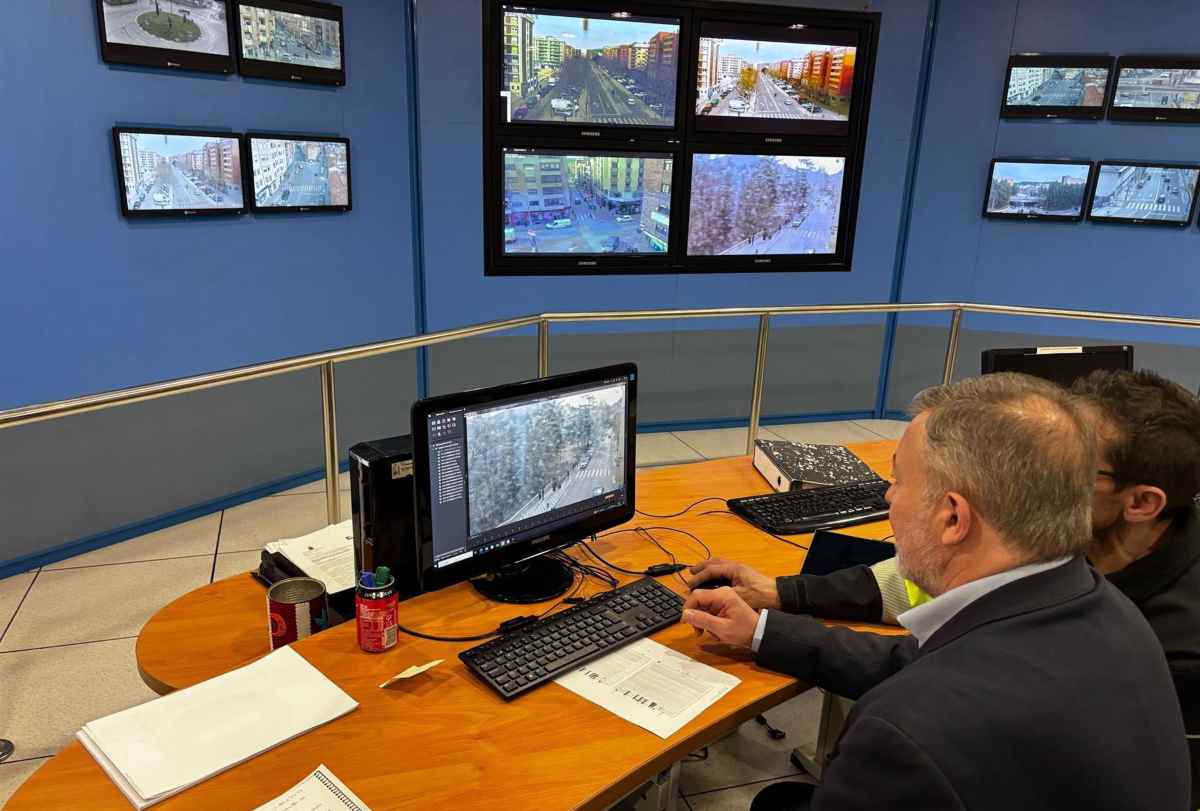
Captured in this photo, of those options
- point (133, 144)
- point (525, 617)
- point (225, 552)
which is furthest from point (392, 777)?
point (133, 144)

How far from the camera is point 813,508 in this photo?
208cm

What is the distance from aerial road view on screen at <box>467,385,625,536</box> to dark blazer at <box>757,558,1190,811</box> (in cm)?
80

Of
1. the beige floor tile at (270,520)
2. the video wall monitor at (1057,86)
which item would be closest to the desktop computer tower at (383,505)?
the beige floor tile at (270,520)

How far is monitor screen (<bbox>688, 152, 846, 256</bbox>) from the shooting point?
4254mm

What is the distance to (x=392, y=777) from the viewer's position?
1127mm

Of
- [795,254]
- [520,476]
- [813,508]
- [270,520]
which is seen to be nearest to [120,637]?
[270,520]

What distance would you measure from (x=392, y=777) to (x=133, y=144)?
287 cm

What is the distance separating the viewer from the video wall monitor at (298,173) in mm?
3436

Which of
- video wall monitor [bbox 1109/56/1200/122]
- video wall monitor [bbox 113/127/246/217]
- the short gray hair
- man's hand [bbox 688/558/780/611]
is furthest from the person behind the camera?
video wall monitor [bbox 1109/56/1200/122]

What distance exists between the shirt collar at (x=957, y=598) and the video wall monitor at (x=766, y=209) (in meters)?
3.42

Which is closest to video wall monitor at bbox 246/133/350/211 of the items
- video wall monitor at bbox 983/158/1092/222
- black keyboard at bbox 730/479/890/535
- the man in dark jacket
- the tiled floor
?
the tiled floor

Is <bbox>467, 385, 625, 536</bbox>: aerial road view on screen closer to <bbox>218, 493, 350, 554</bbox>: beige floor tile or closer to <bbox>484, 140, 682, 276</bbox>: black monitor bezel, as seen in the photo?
<bbox>218, 493, 350, 554</bbox>: beige floor tile

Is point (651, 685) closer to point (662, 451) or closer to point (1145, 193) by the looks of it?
point (662, 451)

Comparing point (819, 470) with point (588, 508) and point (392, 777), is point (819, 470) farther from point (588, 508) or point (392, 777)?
point (392, 777)
